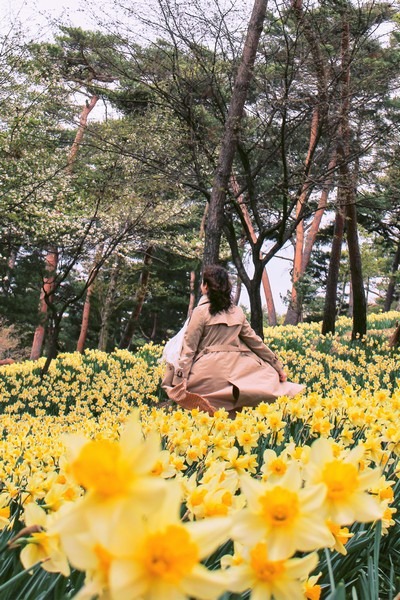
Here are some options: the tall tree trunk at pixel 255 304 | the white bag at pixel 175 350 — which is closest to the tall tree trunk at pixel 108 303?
the tall tree trunk at pixel 255 304

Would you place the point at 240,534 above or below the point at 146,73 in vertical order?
below

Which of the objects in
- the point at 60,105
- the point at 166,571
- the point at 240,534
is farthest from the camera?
the point at 60,105

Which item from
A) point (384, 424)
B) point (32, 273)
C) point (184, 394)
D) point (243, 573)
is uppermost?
point (32, 273)

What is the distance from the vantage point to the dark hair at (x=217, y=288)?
5.08 metres

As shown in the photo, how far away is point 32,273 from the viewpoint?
19266mm

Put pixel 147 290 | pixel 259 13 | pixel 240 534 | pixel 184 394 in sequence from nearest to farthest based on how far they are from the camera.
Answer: pixel 240 534
pixel 184 394
pixel 259 13
pixel 147 290

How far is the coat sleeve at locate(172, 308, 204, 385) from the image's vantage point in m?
5.15

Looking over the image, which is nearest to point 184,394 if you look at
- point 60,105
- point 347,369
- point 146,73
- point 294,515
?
point 347,369

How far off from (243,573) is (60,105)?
9.86m

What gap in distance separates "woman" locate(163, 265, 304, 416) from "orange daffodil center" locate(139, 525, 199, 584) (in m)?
4.49

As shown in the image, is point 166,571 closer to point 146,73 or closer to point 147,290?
point 146,73

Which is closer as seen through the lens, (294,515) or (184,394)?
(294,515)

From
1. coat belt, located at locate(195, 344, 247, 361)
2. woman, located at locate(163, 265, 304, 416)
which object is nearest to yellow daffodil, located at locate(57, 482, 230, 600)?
woman, located at locate(163, 265, 304, 416)

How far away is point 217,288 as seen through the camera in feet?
16.7
